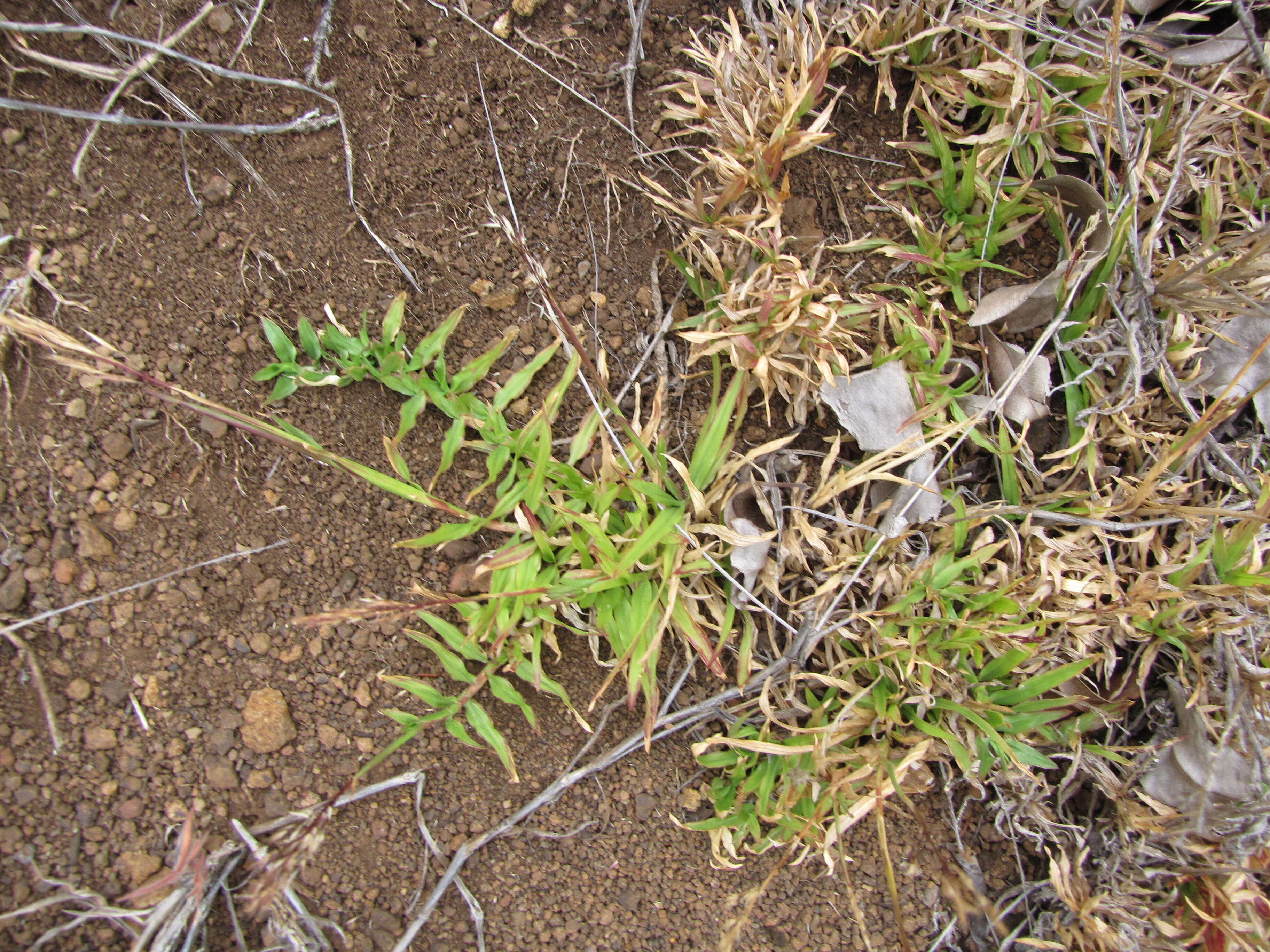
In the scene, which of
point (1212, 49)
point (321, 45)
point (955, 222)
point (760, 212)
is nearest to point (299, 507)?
point (321, 45)

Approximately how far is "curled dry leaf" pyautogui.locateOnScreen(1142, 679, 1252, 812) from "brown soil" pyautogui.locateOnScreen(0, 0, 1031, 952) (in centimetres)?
58

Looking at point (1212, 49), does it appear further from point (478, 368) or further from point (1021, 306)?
point (478, 368)

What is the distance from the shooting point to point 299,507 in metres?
1.49

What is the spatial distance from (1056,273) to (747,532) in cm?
84

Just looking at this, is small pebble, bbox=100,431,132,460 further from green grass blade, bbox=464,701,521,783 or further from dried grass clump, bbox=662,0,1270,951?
dried grass clump, bbox=662,0,1270,951

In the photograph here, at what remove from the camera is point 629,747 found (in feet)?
4.93

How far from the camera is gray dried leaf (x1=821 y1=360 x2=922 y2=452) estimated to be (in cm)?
148

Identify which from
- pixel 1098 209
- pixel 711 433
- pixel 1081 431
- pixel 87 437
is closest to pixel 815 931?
pixel 711 433

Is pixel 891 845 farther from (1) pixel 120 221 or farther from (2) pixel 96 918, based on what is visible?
(1) pixel 120 221

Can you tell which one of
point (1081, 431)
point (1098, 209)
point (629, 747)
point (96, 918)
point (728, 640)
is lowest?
point (96, 918)

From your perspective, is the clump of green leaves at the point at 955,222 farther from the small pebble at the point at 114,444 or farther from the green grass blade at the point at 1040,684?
the small pebble at the point at 114,444

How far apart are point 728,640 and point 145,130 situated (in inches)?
61.9

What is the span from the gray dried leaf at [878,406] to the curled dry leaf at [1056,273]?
238 millimetres

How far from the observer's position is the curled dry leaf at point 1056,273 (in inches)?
59.9
